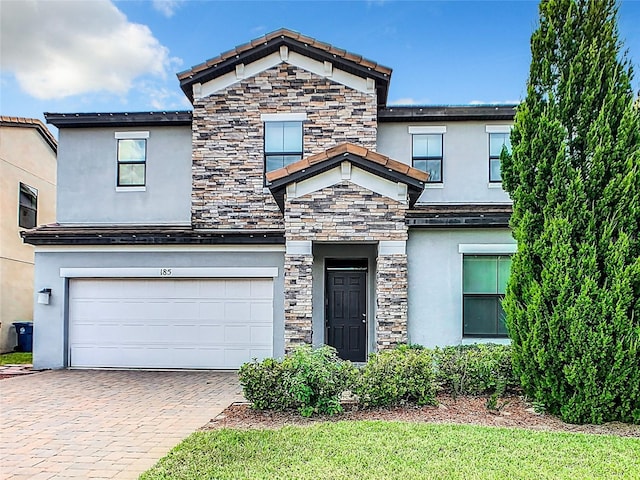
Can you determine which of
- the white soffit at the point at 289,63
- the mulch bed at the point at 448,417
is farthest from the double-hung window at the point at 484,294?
the white soffit at the point at 289,63

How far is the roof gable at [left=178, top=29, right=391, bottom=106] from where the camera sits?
1314 cm

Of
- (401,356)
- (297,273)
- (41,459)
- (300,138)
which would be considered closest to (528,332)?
(401,356)

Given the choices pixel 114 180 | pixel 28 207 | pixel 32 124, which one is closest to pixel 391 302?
pixel 114 180

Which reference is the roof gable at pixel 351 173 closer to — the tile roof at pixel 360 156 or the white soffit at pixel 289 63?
the tile roof at pixel 360 156

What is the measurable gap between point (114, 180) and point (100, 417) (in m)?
8.15

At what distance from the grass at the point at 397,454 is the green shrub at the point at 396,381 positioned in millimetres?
888

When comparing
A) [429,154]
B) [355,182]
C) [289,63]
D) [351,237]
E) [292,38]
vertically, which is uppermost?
[292,38]

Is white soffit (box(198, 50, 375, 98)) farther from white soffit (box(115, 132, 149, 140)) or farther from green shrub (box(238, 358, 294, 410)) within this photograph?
green shrub (box(238, 358, 294, 410))

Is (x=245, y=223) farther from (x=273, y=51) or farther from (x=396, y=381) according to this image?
(x=396, y=381)

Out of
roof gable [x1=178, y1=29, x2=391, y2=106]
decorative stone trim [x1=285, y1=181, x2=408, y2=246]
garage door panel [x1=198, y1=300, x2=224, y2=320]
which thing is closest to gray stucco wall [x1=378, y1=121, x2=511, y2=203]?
roof gable [x1=178, y1=29, x2=391, y2=106]

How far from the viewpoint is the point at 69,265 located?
13008mm

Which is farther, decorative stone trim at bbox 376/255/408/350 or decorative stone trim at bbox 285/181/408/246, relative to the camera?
decorative stone trim at bbox 285/181/408/246

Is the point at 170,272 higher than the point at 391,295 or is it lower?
higher

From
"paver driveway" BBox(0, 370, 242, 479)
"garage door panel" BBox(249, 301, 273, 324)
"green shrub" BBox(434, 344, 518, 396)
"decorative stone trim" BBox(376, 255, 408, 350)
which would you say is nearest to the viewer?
"paver driveway" BBox(0, 370, 242, 479)
